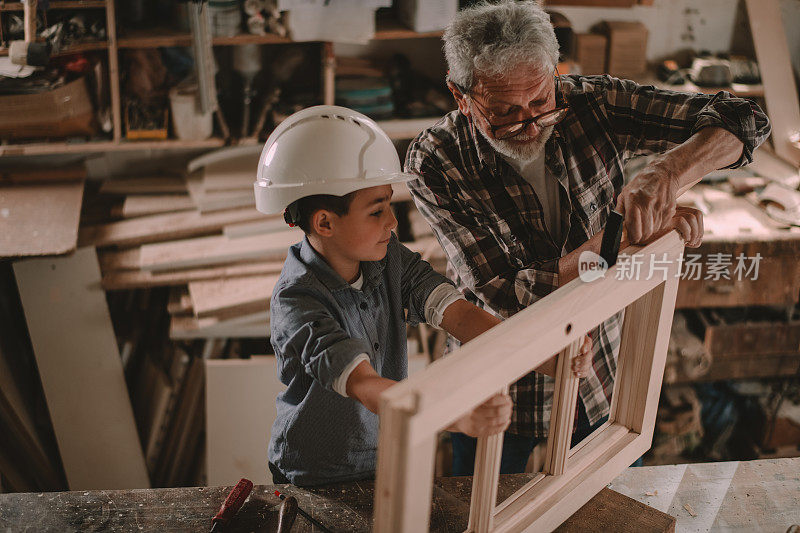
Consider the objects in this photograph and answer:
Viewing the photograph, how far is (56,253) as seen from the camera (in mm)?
2365

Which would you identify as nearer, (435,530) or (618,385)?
(435,530)

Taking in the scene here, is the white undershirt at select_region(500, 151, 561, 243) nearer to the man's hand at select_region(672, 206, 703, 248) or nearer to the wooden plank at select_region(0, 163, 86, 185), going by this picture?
the man's hand at select_region(672, 206, 703, 248)

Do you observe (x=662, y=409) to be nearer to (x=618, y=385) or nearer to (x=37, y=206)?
(x=618, y=385)

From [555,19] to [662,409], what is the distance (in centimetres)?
175

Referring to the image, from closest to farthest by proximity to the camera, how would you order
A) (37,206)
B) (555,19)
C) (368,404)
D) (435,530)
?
(368,404) < (435,530) < (37,206) < (555,19)

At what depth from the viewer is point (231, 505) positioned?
4.37 ft

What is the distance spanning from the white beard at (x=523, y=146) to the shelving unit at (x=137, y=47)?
121cm

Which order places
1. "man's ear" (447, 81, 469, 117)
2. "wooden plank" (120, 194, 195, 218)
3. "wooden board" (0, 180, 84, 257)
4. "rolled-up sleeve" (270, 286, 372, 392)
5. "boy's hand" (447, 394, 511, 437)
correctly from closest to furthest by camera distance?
"boy's hand" (447, 394, 511, 437) < "rolled-up sleeve" (270, 286, 372, 392) < "man's ear" (447, 81, 469, 117) < "wooden board" (0, 180, 84, 257) < "wooden plank" (120, 194, 195, 218)

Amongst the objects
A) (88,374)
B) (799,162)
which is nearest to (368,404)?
(88,374)

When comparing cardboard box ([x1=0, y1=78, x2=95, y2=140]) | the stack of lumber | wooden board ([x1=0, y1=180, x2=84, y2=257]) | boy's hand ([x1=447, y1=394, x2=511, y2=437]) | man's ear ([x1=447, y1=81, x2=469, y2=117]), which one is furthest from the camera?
the stack of lumber

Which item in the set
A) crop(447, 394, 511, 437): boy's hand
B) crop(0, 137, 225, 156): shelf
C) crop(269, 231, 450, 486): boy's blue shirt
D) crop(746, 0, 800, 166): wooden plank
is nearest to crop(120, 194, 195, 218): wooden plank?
crop(0, 137, 225, 156): shelf

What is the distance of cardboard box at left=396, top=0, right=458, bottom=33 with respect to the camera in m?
2.65

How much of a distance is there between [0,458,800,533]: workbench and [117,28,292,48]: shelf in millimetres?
1717
